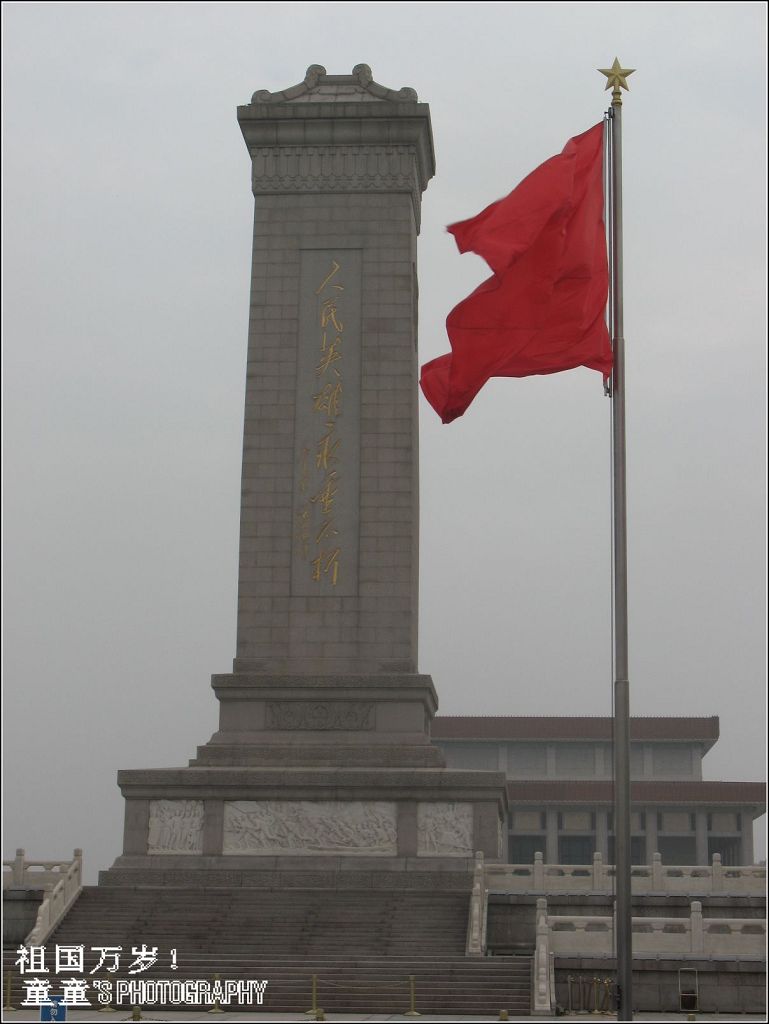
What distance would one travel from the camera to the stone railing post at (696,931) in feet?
69.8

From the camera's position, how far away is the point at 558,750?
60000mm

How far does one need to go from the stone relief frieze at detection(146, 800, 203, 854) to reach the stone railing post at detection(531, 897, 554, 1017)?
7537 mm

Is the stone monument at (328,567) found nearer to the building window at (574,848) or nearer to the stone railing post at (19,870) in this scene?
the stone railing post at (19,870)

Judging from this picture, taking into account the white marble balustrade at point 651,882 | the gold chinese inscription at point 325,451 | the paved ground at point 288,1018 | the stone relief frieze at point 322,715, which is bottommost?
the paved ground at point 288,1018

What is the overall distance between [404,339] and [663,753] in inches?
1335

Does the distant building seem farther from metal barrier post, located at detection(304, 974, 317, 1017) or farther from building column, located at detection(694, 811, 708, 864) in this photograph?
metal barrier post, located at detection(304, 974, 317, 1017)

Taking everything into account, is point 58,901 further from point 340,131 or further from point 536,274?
point 340,131

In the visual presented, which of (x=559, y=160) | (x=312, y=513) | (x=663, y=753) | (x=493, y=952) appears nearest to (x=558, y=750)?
(x=663, y=753)

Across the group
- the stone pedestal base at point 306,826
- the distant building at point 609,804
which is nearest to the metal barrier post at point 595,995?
the stone pedestal base at point 306,826

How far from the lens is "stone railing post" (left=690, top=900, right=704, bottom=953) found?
2128 cm

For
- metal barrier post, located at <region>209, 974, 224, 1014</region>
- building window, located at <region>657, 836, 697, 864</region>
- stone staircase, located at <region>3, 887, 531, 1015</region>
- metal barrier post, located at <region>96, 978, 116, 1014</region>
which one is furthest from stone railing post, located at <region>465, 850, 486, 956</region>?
building window, located at <region>657, 836, 697, 864</region>

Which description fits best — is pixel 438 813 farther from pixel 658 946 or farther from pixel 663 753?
pixel 663 753

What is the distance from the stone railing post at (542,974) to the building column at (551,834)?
111ft

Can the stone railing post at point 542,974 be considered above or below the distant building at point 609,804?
below
